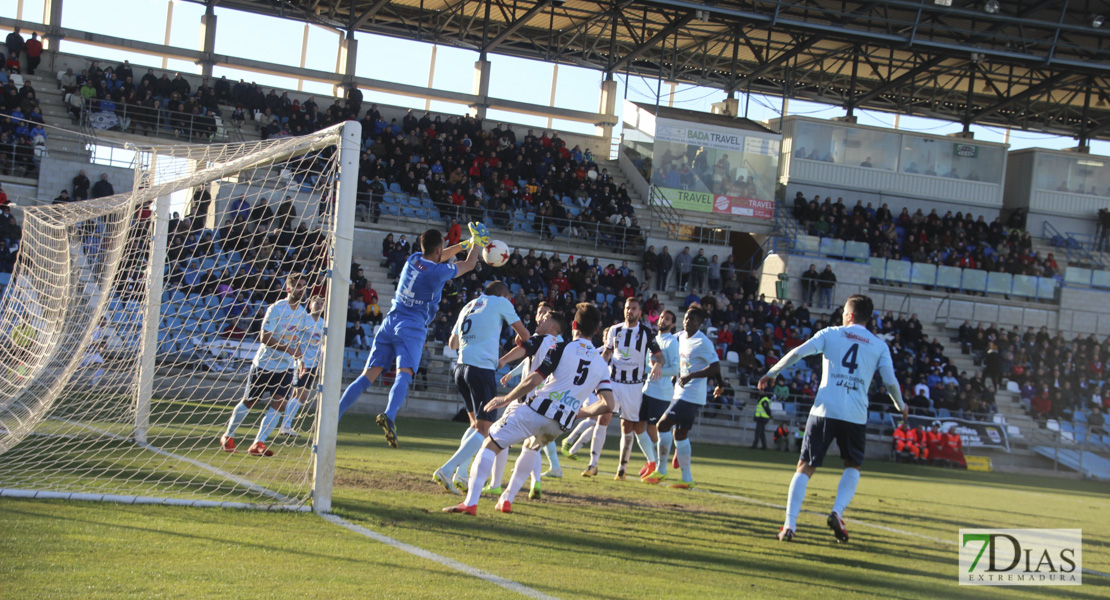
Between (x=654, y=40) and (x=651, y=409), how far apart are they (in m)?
25.3

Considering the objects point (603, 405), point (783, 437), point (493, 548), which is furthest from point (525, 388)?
point (783, 437)

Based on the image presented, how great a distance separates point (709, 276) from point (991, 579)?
75.1 ft

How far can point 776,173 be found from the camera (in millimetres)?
35250

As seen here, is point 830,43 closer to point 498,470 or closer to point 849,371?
point 849,371

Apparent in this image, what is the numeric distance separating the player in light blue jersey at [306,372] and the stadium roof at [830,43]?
82.6 feet

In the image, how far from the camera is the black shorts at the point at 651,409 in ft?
41.9

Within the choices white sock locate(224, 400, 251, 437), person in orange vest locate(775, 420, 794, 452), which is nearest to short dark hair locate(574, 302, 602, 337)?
white sock locate(224, 400, 251, 437)

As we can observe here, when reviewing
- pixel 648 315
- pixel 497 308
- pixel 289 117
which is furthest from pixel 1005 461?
pixel 289 117

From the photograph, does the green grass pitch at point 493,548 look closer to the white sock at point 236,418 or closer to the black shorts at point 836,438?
the black shorts at point 836,438

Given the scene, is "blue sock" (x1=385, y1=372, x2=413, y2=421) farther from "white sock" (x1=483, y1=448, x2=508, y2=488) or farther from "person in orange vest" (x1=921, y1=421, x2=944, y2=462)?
"person in orange vest" (x1=921, y1=421, x2=944, y2=462)

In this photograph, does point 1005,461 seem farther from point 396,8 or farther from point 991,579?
point 396,8

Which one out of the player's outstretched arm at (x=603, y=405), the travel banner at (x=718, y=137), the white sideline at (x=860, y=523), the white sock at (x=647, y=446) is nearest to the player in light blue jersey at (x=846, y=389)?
the player's outstretched arm at (x=603, y=405)

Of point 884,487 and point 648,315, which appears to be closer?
point 884,487

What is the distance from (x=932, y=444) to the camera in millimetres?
23500
